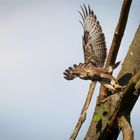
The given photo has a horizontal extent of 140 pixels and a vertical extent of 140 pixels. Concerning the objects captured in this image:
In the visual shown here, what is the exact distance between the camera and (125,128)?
15.0 ft

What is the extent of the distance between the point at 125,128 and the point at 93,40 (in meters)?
3.45

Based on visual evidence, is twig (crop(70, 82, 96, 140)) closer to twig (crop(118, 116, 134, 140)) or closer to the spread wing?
twig (crop(118, 116, 134, 140))

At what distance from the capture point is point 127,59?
5324 millimetres

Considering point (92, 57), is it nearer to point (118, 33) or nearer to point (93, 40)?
point (93, 40)

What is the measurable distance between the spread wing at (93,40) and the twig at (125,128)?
2.25 metres

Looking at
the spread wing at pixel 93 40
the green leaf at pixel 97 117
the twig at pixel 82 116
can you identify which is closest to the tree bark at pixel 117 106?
the green leaf at pixel 97 117

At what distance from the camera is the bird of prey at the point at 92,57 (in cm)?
596

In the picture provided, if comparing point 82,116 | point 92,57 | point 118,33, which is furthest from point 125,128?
point 92,57

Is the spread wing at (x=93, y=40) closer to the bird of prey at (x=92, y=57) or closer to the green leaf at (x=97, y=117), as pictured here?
the bird of prey at (x=92, y=57)

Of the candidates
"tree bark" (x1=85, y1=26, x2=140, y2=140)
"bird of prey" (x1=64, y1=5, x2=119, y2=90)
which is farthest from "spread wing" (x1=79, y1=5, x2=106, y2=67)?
"tree bark" (x1=85, y1=26, x2=140, y2=140)

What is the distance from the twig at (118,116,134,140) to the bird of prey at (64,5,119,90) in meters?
0.47

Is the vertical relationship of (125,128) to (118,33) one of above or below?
below

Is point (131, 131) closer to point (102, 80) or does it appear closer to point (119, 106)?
point (119, 106)

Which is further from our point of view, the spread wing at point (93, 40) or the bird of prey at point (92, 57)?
the spread wing at point (93, 40)
